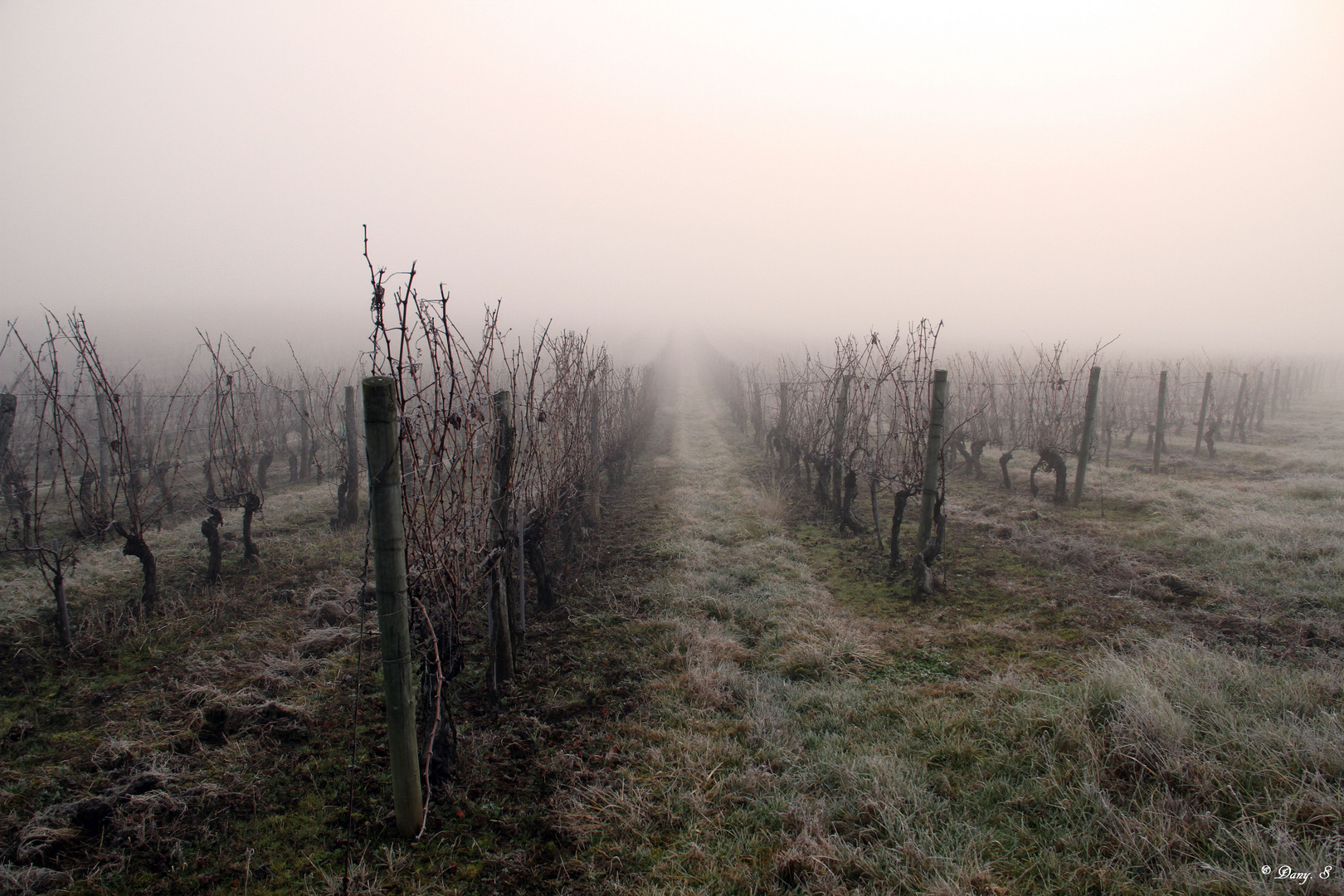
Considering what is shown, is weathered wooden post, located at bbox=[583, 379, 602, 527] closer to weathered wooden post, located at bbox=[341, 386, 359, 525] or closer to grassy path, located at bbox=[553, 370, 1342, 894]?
weathered wooden post, located at bbox=[341, 386, 359, 525]

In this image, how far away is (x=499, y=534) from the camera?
391 cm

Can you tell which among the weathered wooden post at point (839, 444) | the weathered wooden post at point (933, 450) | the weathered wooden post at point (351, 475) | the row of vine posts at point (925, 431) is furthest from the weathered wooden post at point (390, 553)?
the weathered wooden post at point (839, 444)

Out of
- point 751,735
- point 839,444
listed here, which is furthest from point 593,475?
point 751,735

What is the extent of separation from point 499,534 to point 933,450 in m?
3.90

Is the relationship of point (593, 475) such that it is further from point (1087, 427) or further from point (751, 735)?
point (1087, 427)

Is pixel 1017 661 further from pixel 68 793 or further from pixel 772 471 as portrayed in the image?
pixel 772 471

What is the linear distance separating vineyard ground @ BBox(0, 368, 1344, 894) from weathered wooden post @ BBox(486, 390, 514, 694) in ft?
0.81

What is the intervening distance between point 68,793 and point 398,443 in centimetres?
260

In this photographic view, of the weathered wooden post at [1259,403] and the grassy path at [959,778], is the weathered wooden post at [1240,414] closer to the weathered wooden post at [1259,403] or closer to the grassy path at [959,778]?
the weathered wooden post at [1259,403]

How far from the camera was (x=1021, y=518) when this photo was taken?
7.61m

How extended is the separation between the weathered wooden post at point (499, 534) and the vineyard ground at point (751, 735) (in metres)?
0.25

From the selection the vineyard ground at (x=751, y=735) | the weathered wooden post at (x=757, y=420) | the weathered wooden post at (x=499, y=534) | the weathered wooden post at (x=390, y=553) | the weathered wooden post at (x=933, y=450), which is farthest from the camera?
the weathered wooden post at (x=757, y=420)

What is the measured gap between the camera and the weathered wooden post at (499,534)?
378cm

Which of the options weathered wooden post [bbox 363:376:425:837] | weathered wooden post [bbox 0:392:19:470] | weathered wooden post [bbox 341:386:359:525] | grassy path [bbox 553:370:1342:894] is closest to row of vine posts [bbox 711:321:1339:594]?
grassy path [bbox 553:370:1342:894]
